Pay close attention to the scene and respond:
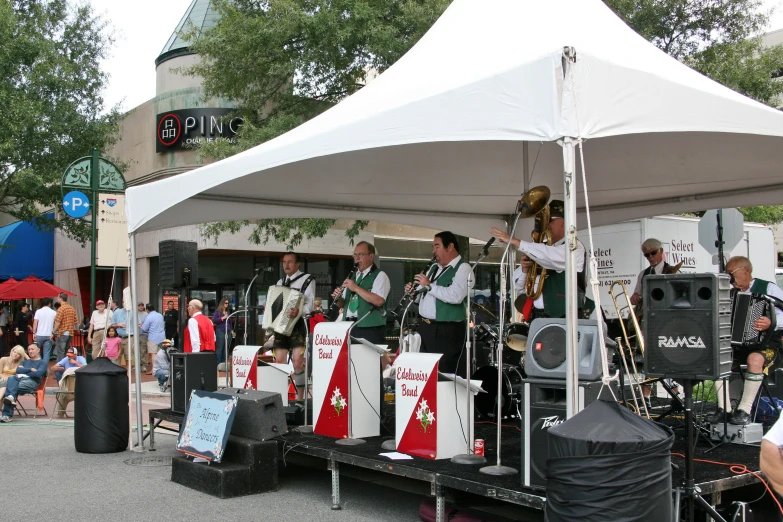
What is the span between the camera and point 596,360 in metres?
4.44

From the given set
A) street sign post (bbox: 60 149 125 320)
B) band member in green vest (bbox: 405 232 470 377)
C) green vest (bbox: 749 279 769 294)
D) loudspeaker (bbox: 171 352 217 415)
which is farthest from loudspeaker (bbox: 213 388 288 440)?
street sign post (bbox: 60 149 125 320)

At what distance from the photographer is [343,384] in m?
6.40

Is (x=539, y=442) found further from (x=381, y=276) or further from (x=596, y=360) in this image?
(x=381, y=276)

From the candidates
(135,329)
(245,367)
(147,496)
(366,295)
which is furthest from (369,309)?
(147,496)

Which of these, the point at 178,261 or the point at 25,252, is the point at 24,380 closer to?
the point at 178,261

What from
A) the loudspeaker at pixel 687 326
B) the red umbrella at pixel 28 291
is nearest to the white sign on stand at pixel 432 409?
the loudspeaker at pixel 687 326

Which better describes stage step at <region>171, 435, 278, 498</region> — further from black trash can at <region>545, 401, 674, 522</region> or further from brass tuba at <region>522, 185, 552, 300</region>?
black trash can at <region>545, 401, 674, 522</region>

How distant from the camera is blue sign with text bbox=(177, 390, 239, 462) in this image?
6285 mm

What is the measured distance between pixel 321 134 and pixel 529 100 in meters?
1.60

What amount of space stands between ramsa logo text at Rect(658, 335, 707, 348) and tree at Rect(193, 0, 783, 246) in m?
10.3

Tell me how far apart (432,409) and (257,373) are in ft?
8.73

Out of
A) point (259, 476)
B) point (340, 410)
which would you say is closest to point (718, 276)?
point (340, 410)

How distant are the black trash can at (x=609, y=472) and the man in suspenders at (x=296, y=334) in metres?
5.15

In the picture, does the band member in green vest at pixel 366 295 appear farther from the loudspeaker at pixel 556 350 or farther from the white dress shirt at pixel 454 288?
the loudspeaker at pixel 556 350
